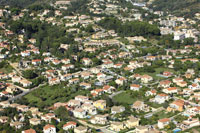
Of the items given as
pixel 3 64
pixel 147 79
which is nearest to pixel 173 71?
pixel 147 79

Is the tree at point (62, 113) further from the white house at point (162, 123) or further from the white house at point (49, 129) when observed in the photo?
the white house at point (162, 123)

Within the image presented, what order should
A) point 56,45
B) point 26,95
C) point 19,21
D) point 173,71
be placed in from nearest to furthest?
point 26,95 → point 173,71 → point 56,45 → point 19,21

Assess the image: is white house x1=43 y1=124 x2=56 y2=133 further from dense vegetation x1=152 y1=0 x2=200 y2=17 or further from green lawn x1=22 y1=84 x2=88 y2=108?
dense vegetation x1=152 y1=0 x2=200 y2=17

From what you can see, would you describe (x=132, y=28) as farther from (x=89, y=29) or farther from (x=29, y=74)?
(x=29, y=74)

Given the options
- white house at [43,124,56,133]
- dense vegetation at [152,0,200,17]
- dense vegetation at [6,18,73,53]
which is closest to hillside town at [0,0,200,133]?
white house at [43,124,56,133]

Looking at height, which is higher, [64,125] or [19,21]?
[19,21]

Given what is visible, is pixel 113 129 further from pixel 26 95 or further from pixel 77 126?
pixel 26 95
